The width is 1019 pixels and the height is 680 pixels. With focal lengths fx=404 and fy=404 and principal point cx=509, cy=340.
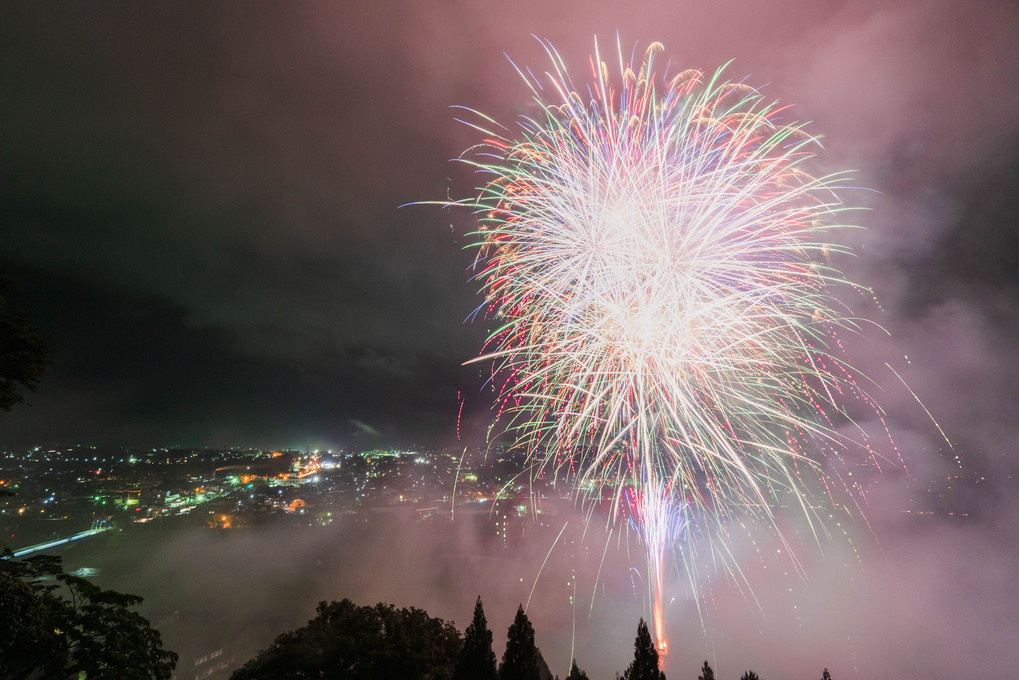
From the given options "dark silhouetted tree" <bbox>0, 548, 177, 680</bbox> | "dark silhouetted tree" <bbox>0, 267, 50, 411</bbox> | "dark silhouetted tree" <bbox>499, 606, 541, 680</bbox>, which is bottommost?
"dark silhouetted tree" <bbox>499, 606, 541, 680</bbox>

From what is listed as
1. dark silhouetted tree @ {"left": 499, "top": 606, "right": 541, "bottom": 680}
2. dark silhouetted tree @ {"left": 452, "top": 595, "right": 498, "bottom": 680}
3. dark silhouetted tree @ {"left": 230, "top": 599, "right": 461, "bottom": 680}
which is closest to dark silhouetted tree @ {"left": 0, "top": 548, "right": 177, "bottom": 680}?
dark silhouetted tree @ {"left": 230, "top": 599, "right": 461, "bottom": 680}

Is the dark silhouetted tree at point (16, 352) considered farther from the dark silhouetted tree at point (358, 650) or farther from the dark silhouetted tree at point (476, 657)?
the dark silhouetted tree at point (476, 657)

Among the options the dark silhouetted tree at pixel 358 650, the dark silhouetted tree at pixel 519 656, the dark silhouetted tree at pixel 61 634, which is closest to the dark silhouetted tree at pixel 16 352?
the dark silhouetted tree at pixel 61 634

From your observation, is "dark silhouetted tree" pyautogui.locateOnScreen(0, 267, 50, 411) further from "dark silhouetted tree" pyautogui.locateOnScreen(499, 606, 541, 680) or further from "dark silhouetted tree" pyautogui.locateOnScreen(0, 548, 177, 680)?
"dark silhouetted tree" pyautogui.locateOnScreen(499, 606, 541, 680)

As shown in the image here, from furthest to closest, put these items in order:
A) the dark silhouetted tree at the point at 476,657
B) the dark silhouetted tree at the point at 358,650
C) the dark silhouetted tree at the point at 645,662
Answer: the dark silhouetted tree at the point at 645,662 → the dark silhouetted tree at the point at 476,657 → the dark silhouetted tree at the point at 358,650

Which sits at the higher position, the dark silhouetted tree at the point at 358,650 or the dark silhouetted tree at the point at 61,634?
the dark silhouetted tree at the point at 61,634

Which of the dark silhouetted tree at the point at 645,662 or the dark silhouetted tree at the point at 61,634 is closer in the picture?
the dark silhouetted tree at the point at 61,634

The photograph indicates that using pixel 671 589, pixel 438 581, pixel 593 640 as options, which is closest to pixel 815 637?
pixel 671 589
